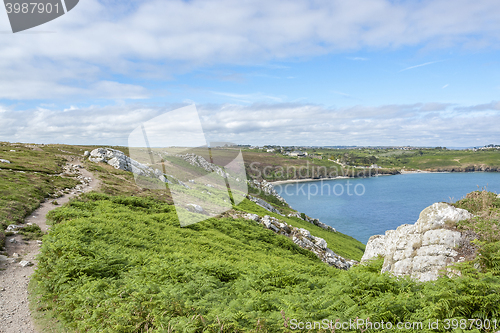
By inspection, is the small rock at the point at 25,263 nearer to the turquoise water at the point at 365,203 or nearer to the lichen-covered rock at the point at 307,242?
the lichen-covered rock at the point at 307,242

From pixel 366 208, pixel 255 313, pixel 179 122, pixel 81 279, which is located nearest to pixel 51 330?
pixel 81 279

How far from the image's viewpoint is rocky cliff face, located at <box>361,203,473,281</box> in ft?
31.6

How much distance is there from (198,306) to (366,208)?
348 feet

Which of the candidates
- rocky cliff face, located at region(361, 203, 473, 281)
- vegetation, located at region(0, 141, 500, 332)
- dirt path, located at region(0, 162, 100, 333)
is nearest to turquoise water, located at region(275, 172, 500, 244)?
rocky cliff face, located at region(361, 203, 473, 281)

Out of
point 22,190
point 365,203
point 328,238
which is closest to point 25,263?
point 22,190

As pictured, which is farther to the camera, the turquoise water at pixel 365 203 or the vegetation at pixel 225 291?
the turquoise water at pixel 365 203

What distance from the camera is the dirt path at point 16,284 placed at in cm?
801

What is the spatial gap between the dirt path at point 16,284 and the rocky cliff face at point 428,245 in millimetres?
13241

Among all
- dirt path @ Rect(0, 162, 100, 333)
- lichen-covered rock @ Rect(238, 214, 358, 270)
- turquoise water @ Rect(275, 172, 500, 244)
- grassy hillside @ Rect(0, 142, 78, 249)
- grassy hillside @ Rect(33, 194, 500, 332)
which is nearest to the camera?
grassy hillside @ Rect(33, 194, 500, 332)

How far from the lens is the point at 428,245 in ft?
A: 34.2
